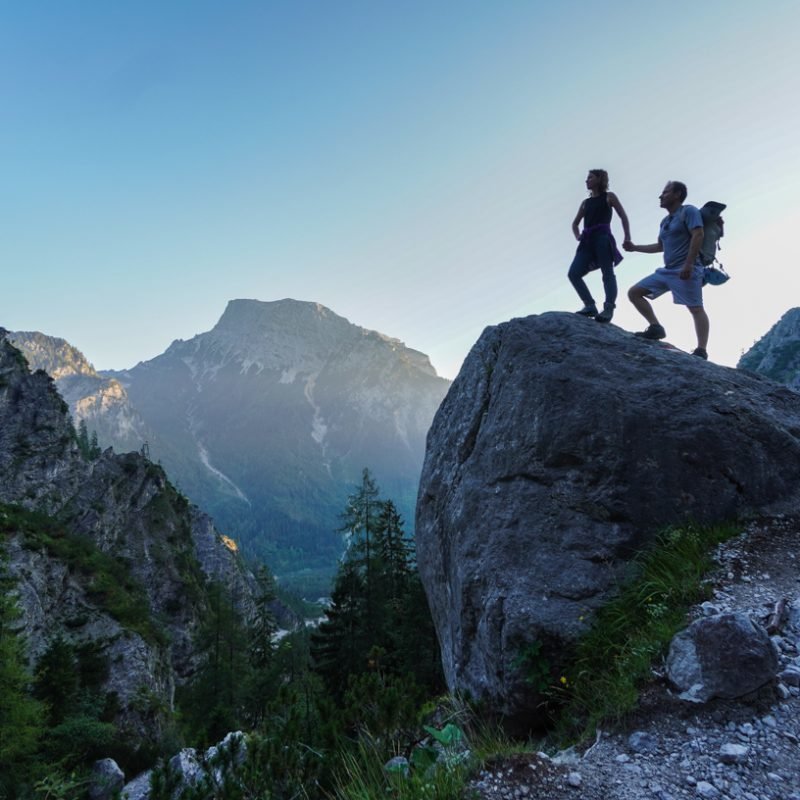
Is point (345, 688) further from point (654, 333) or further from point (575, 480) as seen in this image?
point (654, 333)

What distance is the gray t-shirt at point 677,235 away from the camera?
8930 mm

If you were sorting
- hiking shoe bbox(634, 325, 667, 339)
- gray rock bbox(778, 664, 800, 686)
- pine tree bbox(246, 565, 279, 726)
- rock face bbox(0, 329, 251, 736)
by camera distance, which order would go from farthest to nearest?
1. pine tree bbox(246, 565, 279, 726)
2. rock face bbox(0, 329, 251, 736)
3. hiking shoe bbox(634, 325, 667, 339)
4. gray rock bbox(778, 664, 800, 686)

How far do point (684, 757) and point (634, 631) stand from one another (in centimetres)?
159

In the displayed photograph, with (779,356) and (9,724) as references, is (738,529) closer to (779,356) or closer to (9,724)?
(9,724)

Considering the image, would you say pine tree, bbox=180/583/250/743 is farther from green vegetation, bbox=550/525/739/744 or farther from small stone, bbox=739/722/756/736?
small stone, bbox=739/722/756/736

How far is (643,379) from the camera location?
7.95m

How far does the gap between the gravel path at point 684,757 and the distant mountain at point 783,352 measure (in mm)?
197557

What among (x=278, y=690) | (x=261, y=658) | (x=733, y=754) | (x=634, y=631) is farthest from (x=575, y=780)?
(x=261, y=658)

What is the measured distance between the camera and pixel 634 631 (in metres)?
Result: 5.26

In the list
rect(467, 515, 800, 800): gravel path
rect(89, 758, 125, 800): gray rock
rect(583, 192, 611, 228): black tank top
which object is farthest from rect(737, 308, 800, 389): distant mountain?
rect(467, 515, 800, 800): gravel path

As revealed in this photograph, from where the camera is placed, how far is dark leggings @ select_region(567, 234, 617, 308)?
33.3 ft

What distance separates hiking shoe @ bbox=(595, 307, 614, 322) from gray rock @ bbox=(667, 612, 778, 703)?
7.26 metres

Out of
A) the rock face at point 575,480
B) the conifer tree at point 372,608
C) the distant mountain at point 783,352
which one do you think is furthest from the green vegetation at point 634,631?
the distant mountain at point 783,352

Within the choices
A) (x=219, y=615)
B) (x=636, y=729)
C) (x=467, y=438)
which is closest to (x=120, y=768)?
(x=219, y=615)
